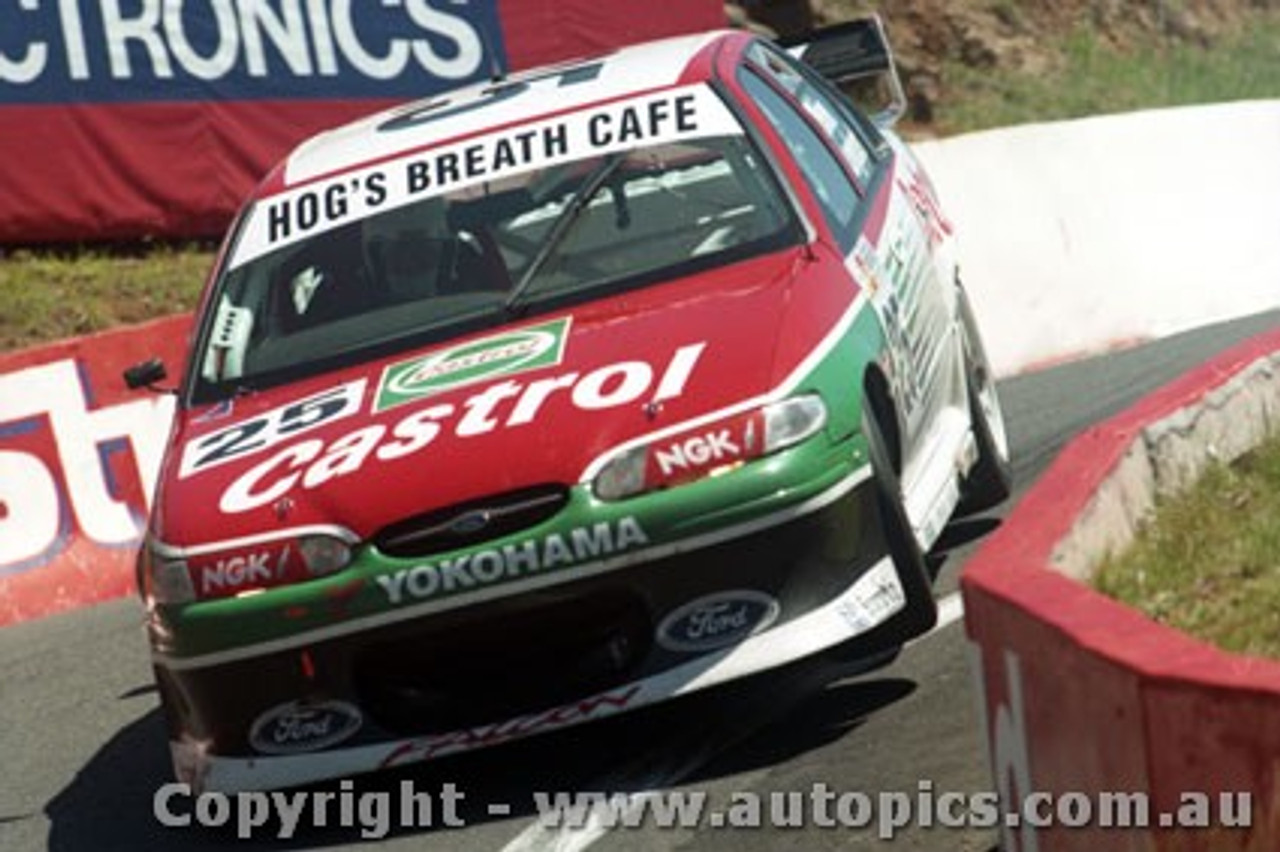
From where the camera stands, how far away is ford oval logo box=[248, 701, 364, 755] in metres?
6.89

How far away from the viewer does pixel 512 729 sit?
6824 millimetres

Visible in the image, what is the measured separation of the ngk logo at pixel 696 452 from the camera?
6.77m

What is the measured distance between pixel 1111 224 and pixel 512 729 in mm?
12604

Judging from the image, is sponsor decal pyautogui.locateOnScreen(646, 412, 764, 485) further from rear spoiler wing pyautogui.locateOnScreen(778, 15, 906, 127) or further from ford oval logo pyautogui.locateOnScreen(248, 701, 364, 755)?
rear spoiler wing pyautogui.locateOnScreen(778, 15, 906, 127)

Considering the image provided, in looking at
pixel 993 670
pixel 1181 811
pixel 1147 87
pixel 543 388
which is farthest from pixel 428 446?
pixel 1147 87

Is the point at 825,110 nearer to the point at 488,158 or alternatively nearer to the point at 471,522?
the point at 488,158

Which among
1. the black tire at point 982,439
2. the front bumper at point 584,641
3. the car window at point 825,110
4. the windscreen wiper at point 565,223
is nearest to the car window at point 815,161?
the car window at point 825,110

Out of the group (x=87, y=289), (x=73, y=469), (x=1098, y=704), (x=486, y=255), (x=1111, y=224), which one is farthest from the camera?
(x=1111, y=224)

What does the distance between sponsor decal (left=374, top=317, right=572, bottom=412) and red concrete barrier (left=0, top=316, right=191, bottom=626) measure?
181 inches

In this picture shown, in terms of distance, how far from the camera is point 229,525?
694cm

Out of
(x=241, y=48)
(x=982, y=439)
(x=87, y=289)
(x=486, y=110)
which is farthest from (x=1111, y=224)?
(x=486, y=110)

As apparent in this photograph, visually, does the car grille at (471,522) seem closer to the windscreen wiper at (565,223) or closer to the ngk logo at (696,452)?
the ngk logo at (696,452)

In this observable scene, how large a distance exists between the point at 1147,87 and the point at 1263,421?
21487 millimetres

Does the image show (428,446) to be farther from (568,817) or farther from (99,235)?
(99,235)
